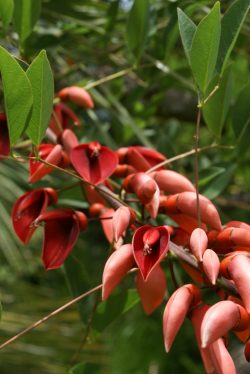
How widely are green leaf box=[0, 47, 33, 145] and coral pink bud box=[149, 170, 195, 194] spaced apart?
137 millimetres

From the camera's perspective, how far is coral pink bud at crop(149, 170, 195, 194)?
0.64 metres

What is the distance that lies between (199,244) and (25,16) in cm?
36

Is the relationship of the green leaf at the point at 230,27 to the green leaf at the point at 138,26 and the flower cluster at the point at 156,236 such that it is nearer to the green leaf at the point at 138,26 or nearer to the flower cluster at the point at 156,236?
the flower cluster at the point at 156,236

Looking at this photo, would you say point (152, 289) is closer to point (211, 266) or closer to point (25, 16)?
point (211, 266)

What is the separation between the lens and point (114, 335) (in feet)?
5.46

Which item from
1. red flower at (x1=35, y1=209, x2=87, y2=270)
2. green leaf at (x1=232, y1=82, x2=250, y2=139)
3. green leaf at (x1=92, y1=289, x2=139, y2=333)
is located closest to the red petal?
red flower at (x1=35, y1=209, x2=87, y2=270)

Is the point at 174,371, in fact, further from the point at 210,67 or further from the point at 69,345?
the point at 210,67

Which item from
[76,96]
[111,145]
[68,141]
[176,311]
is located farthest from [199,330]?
[111,145]

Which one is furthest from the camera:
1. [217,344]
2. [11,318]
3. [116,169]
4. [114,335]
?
[114,335]

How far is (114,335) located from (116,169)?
103 centimetres

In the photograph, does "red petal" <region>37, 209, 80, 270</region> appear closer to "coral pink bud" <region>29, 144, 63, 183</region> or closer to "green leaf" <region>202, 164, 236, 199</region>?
"coral pink bud" <region>29, 144, 63, 183</region>

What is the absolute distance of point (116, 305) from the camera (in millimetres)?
704

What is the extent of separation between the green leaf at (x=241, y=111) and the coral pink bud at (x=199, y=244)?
0.22 meters

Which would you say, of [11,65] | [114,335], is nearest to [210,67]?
[11,65]
